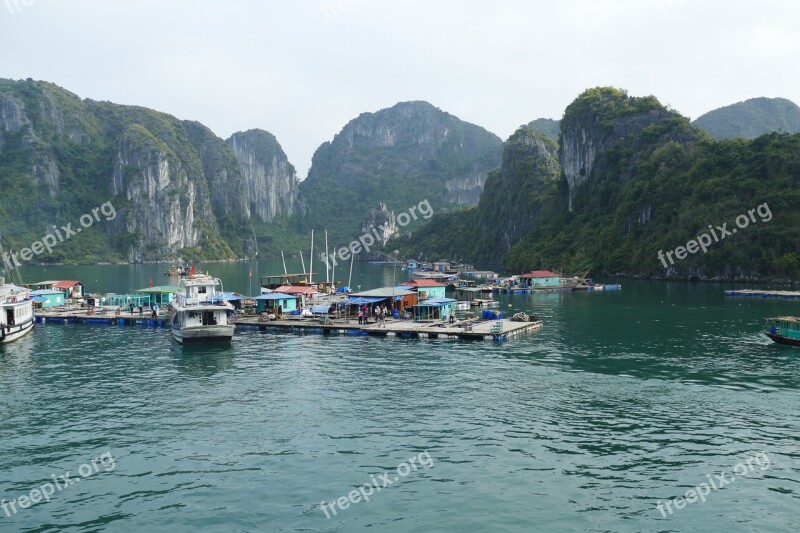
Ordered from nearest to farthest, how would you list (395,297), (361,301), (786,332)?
(786,332), (361,301), (395,297)

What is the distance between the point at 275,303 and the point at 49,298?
33.9m

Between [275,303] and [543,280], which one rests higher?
[543,280]

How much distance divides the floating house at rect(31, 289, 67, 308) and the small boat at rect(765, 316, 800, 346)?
85487 mm

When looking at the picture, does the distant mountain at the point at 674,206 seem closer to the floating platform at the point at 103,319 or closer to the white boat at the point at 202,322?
the white boat at the point at 202,322

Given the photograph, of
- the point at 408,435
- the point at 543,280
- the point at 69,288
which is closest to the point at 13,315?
the point at 69,288

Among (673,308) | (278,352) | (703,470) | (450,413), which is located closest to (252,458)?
(450,413)

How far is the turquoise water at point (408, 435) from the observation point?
2194 cm

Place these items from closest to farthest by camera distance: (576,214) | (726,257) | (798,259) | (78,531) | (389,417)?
(78,531) < (389,417) < (798,259) < (726,257) < (576,214)

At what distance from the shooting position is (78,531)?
68.1 feet

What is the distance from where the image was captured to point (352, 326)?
6309cm

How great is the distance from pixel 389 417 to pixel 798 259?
10986 centimetres

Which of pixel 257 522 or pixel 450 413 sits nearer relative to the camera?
pixel 257 522

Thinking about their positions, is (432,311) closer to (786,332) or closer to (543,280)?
(786,332)

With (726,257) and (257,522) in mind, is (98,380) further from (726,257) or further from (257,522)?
(726,257)
